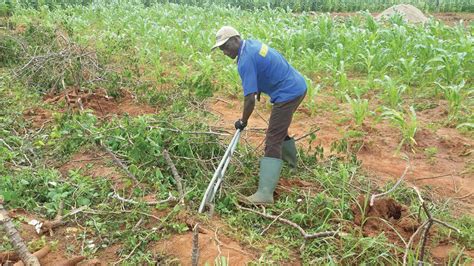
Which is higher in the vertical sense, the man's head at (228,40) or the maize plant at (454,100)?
the man's head at (228,40)

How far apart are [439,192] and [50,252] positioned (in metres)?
3.47

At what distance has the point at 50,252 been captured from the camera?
11.0 feet

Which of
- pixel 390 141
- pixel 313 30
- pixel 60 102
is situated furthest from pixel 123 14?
pixel 390 141

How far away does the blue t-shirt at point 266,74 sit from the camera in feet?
13.1

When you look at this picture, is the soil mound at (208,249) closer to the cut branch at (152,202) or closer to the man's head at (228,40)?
the cut branch at (152,202)

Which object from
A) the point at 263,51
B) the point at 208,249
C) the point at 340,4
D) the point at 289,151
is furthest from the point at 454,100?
the point at 340,4

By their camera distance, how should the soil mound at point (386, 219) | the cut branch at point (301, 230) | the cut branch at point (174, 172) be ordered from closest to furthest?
the cut branch at point (301, 230)
the soil mound at point (386, 219)
the cut branch at point (174, 172)

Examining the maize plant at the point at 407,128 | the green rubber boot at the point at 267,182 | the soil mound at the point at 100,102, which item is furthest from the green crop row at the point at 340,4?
the green rubber boot at the point at 267,182

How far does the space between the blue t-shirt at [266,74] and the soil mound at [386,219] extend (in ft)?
3.61

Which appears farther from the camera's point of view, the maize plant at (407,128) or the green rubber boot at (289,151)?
the maize plant at (407,128)

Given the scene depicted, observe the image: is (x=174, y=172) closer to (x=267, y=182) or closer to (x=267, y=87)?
(x=267, y=182)

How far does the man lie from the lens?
400cm

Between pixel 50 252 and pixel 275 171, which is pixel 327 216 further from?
pixel 50 252

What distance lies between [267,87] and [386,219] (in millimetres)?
1482
